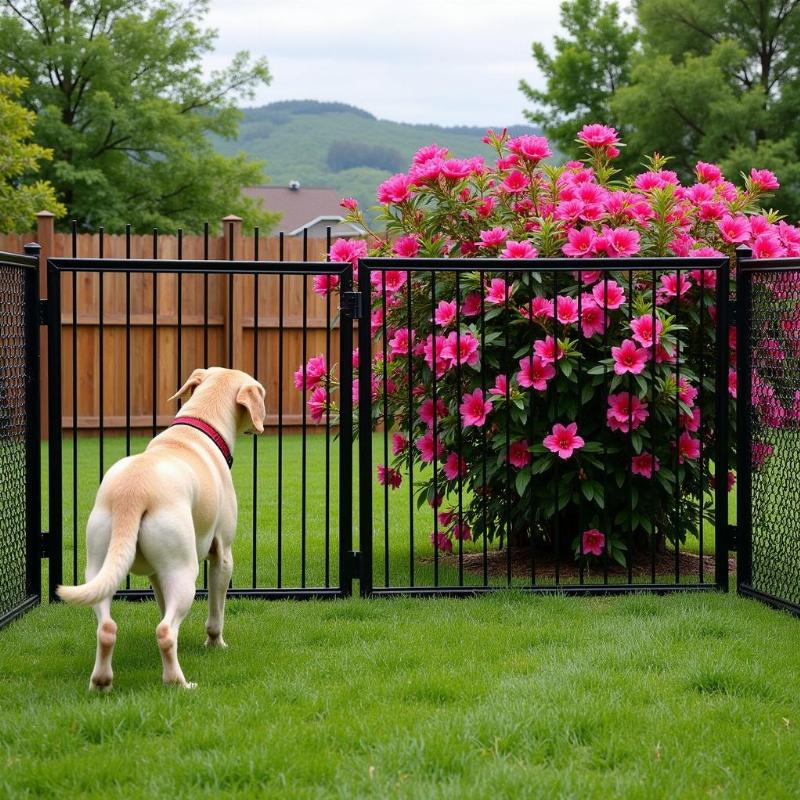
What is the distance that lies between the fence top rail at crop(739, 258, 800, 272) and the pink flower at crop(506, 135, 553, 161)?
1.26 metres

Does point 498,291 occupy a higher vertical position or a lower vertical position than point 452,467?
higher

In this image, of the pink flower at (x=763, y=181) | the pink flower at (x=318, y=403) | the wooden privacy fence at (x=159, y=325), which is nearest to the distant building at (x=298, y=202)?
the wooden privacy fence at (x=159, y=325)

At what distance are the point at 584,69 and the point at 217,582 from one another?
28.4 m

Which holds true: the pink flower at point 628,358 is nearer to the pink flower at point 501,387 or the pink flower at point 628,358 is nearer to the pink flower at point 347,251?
the pink flower at point 501,387

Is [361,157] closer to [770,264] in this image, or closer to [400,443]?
[400,443]

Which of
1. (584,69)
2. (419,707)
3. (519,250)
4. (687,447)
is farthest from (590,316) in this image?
(584,69)

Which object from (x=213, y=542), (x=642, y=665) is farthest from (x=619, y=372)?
(x=213, y=542)

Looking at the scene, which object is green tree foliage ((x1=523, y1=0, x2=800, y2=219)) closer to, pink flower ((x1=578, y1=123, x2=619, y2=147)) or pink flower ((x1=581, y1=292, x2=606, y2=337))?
pink flower ((x1=578, y1=123, x2=619, y2=147))

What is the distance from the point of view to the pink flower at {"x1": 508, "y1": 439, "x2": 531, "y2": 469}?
6.00 metres

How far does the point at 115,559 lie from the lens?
3.97m

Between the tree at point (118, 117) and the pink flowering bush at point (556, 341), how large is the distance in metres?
17.9

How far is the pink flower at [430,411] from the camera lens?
6.30 m

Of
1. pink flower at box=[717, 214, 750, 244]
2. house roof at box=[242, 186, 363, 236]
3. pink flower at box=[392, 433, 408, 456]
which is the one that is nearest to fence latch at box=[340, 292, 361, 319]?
pink flower at box=[392, 433, 408, 456]

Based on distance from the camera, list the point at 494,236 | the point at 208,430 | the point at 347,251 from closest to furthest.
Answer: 1. the point at 208,430
2. the point at 494,236
3. the point at 347,251
